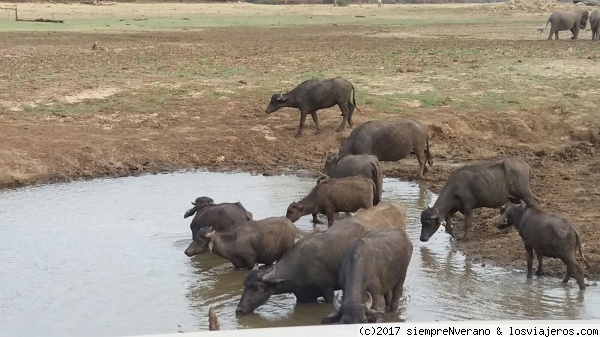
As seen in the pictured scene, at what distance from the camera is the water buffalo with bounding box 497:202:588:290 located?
939 centimetres

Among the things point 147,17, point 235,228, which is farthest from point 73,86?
point 147,17

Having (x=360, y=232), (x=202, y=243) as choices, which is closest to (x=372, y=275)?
(x=360, y=232)

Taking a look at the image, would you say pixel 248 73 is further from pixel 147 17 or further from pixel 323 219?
pixel 147 17

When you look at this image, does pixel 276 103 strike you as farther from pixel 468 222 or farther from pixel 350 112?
pixel 468 222

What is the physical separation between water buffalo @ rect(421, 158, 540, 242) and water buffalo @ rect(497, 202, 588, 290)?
1601 millimetres

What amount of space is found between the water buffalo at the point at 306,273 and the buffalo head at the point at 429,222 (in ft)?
6.48

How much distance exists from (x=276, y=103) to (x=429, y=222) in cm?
679

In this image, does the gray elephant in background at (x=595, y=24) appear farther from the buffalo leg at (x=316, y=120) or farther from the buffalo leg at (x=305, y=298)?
the buffalo leg at (x=305, y=298)

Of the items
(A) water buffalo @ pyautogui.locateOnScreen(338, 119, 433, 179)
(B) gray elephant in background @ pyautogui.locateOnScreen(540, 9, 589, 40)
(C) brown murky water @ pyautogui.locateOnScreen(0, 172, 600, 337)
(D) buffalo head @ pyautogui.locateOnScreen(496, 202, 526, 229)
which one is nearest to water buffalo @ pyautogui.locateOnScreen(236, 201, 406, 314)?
(C) brown murky water @ pyautogui.locateOnScreen(0, 172, 600, 337)

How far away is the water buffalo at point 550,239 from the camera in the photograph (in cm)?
939

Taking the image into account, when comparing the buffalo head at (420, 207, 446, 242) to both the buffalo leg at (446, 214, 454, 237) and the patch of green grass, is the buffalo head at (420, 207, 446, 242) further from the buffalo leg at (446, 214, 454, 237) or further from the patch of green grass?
the patch of green grass

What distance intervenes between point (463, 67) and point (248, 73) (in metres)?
5.41

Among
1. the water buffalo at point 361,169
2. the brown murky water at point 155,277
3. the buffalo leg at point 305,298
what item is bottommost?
the brown murky water at point 155,277

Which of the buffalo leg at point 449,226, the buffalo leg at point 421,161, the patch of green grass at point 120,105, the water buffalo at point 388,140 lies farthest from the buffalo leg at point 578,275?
the patch of green grass at point 120,105
